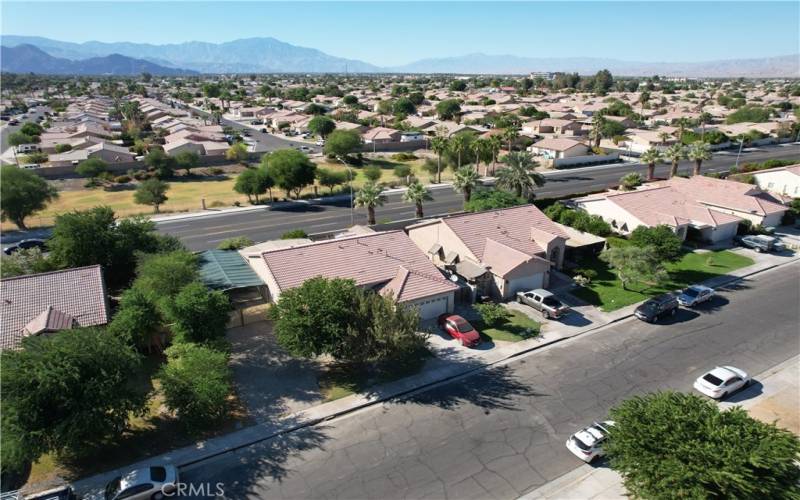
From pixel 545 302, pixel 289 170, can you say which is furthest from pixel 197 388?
pixel 289 170

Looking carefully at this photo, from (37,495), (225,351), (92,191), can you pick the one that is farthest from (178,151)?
(37,495)

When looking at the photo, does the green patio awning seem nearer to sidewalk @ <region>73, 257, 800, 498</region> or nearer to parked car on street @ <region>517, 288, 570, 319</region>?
sidewalk @ <region>73, 257, 800, 498</region>

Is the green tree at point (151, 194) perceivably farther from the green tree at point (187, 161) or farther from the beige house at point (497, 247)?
the beige house at point (497, 247)

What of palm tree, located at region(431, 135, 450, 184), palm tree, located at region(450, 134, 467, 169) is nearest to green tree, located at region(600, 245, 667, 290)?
palm tree, located at region(450, 134, 467, 169)

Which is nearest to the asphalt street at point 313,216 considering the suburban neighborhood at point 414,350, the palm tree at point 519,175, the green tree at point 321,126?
the suburban neighborhood at point 414,350

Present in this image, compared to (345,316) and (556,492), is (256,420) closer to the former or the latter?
(345,316)

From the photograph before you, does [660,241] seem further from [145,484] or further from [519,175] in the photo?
[145,484]
